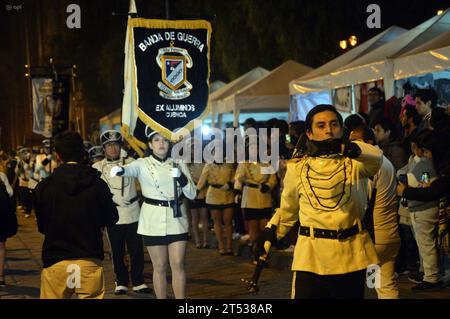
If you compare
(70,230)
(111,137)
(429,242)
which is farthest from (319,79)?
(70,230)

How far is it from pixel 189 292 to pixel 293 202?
4842 mm

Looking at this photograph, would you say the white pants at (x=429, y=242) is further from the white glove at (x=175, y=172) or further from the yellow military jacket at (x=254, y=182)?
the yellow military jacket at (x=254, y=182)

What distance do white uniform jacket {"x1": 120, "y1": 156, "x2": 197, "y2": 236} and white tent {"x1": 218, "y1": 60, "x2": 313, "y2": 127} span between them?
9.14 m

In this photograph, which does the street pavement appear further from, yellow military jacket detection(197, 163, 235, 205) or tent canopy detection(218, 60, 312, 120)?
tent canopy detection(218, 60, 312, 120)

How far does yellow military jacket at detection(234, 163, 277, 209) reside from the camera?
12234 mm

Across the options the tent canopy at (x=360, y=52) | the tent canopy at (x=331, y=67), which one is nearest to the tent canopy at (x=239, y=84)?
the tent canopy at (x=331, y=67)

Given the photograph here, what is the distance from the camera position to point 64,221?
635 centimetres

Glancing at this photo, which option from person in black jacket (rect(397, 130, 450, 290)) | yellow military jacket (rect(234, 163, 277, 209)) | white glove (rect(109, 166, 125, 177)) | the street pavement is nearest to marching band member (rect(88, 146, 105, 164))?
the street pavement

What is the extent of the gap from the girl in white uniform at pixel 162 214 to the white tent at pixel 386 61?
13.6 ft

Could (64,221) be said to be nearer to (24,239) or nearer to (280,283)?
(280,283)

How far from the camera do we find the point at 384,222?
21.6 ft

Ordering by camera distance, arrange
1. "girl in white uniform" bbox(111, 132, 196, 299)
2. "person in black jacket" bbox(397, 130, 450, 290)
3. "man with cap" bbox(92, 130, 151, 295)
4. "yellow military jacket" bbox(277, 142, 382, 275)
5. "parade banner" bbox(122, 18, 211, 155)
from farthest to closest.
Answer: "man with cap" bbox(92, 130, 151, 295) → "parade banner" bbox(122, 18, 211, 155) → "girl in white uniform" bbox(111, 132, 196, 299) → "person in black jacket" bbox(397, 130, 450, 290) → "yellow military jacket" bbox(277, 142, 382, 275)
